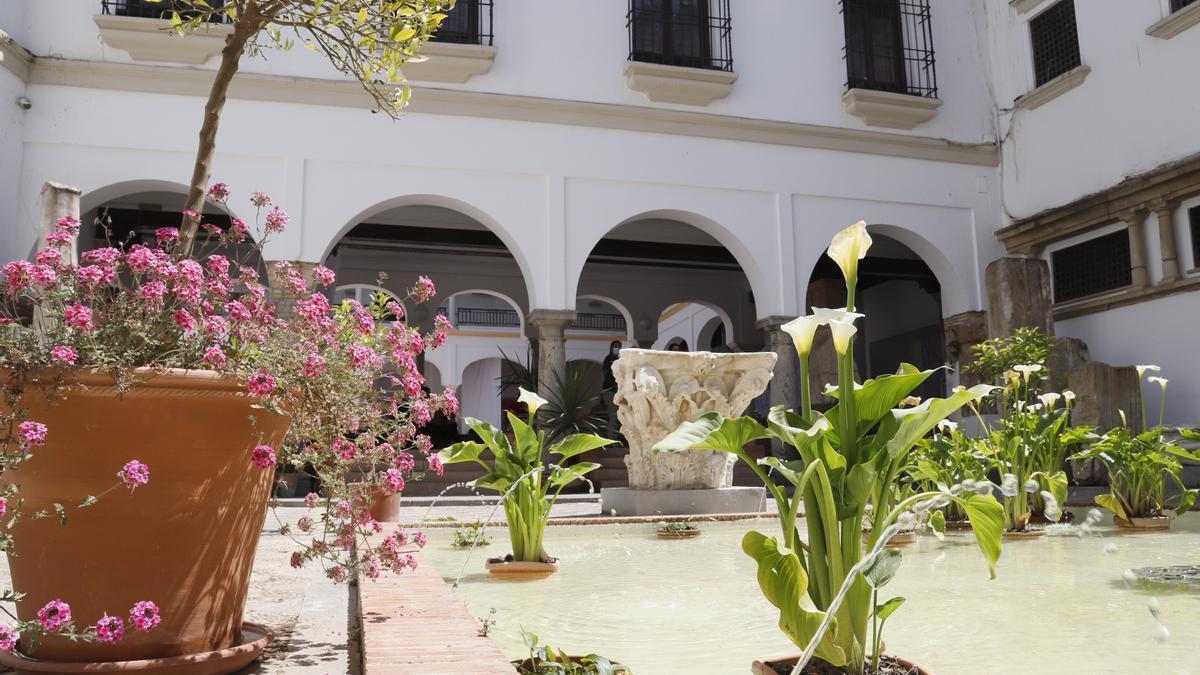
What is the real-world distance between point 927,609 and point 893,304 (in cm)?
1597

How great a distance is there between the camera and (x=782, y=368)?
11.4 metres

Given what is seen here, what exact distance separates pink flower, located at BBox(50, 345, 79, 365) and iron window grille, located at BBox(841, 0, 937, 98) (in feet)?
38.3

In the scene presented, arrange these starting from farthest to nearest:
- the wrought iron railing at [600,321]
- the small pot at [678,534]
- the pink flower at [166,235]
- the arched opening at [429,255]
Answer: the wrought iron railing at [600,321]
the arched opening at [429,255]
the small pot at [678,534]
the pink flower at [166,235]

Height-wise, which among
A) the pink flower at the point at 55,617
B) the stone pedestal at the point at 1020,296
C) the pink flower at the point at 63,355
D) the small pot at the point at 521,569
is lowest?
the small pot at the point at 521,569

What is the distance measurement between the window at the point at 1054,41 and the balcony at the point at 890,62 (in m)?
1.33

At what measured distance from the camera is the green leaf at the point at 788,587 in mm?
1604

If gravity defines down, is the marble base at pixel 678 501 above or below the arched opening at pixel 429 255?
below

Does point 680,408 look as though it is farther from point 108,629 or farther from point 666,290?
point 666,290

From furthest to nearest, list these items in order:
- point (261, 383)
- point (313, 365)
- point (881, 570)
Answer: point (313, 365) < point (261, 383) < point (881, 570)

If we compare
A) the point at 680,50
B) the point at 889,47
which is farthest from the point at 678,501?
the point at 889,47

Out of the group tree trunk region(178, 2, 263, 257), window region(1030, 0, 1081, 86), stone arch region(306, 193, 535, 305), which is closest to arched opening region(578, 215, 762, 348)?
stone arch region(306, 193, 535, 305)

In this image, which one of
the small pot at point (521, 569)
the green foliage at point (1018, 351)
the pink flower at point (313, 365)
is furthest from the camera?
the green foliage at point (1018, 351)

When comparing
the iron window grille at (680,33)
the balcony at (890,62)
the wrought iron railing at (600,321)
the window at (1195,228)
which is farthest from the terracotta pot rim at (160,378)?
the wrought iron railing at (600,321)

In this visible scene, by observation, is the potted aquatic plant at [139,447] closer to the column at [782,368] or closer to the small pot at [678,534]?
the small pot at [678,534]
